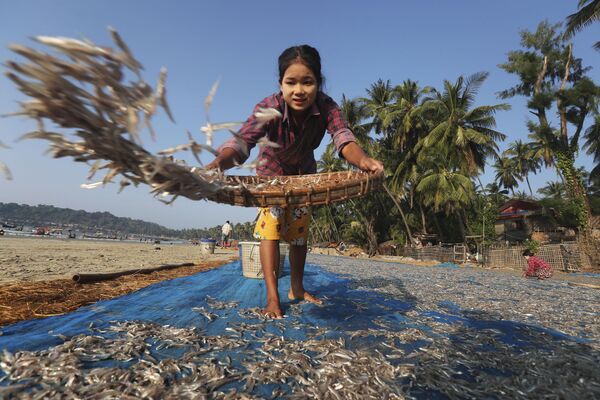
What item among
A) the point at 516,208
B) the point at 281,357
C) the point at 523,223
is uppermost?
the point at 516,208

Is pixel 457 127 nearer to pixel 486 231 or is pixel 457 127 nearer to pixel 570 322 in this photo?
pixel 486 231

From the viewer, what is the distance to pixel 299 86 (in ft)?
10.6

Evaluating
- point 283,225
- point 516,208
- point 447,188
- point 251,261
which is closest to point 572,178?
point 447,188

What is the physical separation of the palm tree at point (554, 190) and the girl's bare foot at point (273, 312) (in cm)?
6502

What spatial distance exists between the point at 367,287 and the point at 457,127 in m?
28.8

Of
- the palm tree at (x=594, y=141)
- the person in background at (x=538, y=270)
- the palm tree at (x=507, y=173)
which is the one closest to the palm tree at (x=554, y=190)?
the palm tree at (x=507, y=173)

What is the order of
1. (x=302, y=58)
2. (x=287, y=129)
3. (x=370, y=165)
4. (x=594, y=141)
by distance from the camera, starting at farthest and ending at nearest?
(x=594, y=141) → (x=287, y=129) → (x=302, y=58) → (x=370, y=165)

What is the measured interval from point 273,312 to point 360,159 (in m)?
1.66

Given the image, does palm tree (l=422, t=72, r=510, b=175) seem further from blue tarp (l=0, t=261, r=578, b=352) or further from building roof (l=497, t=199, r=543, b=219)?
blue tarp (l=0, t=261, r=578, b=352)

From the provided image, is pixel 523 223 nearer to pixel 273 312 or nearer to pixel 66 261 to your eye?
pixel 66 261

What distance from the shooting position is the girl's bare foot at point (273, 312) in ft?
10.1

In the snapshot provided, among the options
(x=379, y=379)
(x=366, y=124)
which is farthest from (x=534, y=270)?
(x=366, y=124)

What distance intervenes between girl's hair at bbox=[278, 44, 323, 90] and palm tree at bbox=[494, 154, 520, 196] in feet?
206

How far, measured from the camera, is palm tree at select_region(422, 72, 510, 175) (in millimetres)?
29500
